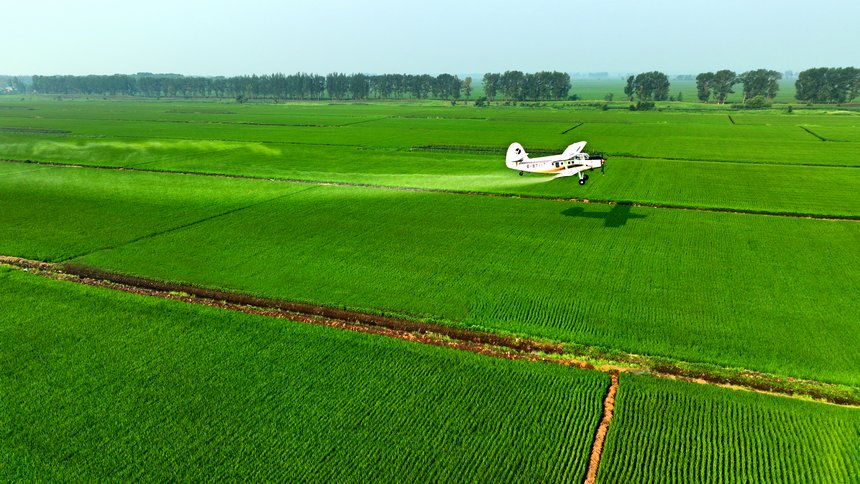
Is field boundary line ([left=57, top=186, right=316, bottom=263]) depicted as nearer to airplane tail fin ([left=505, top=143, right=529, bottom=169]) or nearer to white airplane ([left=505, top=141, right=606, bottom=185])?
airplane tail fin ([left=505, top=143, right=529, bottom=169])

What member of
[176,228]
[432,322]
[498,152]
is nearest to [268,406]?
[432,322]

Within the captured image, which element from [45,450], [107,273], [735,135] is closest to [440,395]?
[45,450]

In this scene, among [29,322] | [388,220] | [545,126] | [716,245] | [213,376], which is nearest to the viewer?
[213,376]

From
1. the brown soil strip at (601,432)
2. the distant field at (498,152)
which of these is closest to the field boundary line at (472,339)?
the brown soil strip at (601,432)

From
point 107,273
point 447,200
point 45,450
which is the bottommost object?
point 45,450

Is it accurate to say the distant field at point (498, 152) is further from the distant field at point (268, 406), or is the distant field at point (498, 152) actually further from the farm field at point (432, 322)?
the distant field at point (268, 406)

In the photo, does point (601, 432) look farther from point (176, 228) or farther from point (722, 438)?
point (176, 228)

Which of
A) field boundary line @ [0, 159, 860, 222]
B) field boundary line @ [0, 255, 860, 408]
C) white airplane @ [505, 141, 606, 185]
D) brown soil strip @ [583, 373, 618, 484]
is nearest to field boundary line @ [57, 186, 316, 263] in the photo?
field boundary line @ [0, 255, 860, 408]

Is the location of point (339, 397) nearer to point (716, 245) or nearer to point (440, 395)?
point (440, 395)
